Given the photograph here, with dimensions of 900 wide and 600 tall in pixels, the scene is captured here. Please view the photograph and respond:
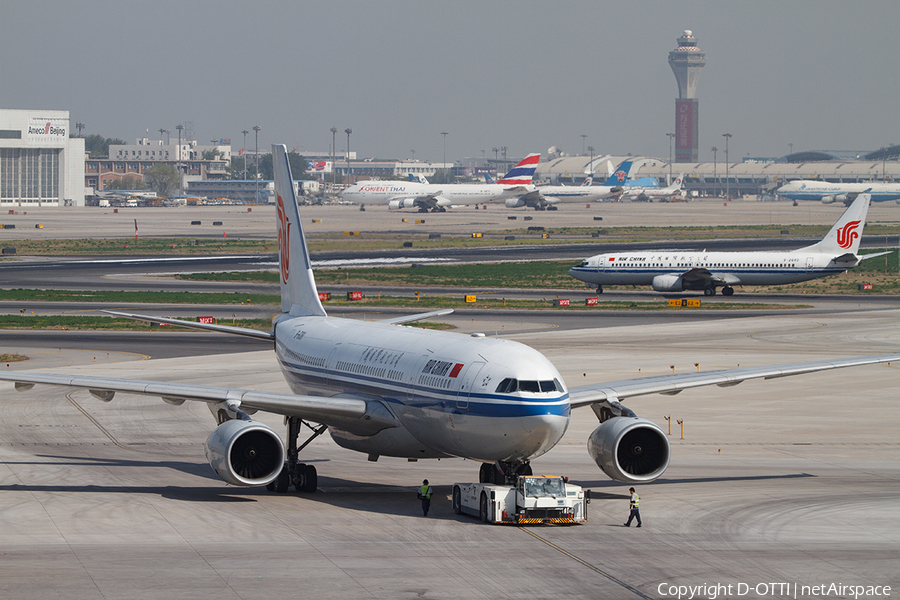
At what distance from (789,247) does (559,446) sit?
118 metres

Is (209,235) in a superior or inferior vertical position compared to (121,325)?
superior

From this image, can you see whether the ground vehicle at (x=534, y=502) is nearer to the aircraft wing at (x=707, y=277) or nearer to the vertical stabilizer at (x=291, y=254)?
the vertical stabilizer at (x=291, y=254)

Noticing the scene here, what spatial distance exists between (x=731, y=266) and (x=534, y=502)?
77.4 meters

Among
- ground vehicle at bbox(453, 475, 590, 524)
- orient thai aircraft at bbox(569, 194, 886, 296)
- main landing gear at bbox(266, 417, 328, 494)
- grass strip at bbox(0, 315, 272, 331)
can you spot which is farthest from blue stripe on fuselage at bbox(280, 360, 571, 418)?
orient thai aircraft at bbox(569, 194, 886, 296)

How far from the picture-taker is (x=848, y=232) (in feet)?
330

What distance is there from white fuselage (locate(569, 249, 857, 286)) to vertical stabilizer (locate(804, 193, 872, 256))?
1.11 m

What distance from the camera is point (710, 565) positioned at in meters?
26.9

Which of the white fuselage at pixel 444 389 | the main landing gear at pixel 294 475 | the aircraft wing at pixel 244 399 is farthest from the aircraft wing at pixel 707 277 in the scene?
the aircraft wing at pixel 244 399

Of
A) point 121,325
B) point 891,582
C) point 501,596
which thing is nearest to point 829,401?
point 891,582

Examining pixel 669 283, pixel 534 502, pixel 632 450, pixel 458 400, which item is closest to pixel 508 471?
pixel 534 502

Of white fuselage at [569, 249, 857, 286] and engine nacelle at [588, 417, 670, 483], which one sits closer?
engine nacelle at [588, 417, 670, 483]

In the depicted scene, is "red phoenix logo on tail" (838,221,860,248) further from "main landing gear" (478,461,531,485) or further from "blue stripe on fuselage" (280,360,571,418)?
"main landing gear" (478,461,531,485)

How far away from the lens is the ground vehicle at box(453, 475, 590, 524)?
3066 cm

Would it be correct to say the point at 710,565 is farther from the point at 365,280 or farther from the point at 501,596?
the point at 365,280
